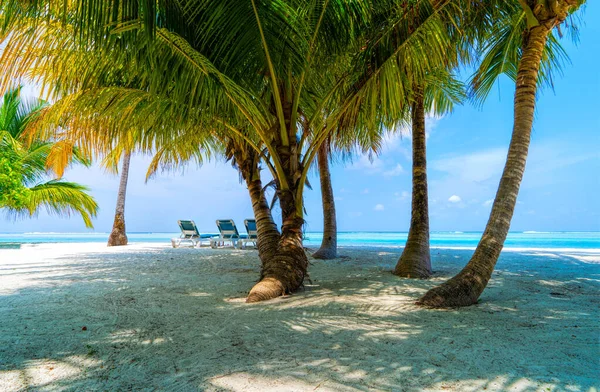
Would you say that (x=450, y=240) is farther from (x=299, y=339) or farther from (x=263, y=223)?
(x=299, y=339)

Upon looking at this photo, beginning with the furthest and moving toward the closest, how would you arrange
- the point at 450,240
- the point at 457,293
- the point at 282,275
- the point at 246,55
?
the point at 450,240
the point at 282,275
the point at 246,55
the point at 457,293

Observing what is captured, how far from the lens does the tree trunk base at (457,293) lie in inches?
141

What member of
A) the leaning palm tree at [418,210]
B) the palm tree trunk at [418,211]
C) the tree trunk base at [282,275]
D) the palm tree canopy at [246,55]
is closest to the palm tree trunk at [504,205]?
the palm tree canopy at [246,55]

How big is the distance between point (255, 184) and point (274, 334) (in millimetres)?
3673

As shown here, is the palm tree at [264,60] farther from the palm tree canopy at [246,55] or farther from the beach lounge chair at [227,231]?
the beach lounge chair at [227,231]

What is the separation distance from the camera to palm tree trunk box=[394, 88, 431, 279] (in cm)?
571

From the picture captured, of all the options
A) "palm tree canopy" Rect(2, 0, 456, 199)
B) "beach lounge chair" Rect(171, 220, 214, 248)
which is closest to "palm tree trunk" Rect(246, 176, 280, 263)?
"palm tree canopy" Rect(2, 0, 456, 199)

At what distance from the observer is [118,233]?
13.4m

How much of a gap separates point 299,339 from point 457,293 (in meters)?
1.81

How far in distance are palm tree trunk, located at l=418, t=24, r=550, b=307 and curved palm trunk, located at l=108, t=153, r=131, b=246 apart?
1248 cm

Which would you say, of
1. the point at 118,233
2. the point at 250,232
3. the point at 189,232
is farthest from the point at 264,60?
the point at 118,233

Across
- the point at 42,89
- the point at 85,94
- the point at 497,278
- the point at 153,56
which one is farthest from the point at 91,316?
the point at 497,278

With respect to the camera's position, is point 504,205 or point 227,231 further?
point 227,231

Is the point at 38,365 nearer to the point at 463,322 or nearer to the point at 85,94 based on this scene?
the point at 463,322
